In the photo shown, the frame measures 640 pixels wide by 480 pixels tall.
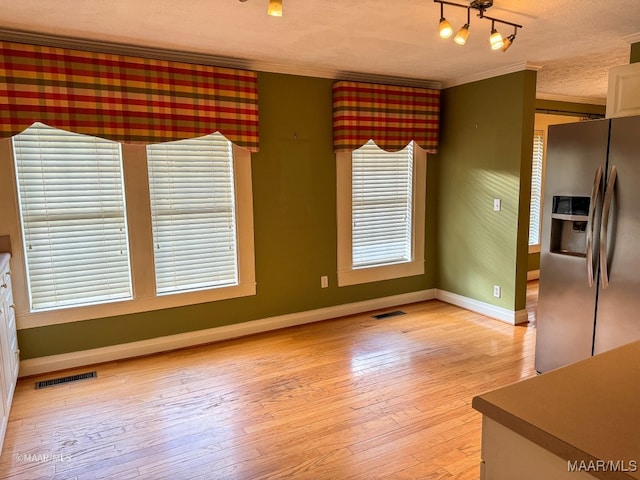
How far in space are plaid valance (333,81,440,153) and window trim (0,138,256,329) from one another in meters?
1.00

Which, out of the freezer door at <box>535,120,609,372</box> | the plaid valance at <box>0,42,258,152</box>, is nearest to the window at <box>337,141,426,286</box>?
the plaid valance at <box>0,42,258,152</box>

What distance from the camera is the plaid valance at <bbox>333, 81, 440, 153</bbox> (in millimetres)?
4086

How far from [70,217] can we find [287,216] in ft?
5.66

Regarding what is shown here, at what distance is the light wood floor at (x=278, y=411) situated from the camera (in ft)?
7.10

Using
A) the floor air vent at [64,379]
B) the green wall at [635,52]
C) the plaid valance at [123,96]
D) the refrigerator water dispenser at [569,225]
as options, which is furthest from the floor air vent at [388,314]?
the green wall at [635,52]

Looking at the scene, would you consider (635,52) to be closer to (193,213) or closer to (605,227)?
(605,227)

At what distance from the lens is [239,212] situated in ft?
12.4

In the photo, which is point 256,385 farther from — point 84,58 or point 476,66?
point 476,66

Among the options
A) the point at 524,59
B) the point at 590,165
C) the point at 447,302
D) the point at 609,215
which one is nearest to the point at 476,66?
the point at 524,59

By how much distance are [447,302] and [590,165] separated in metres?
2.49

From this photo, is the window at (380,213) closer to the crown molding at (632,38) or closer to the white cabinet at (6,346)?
the crown molding at (632,38)

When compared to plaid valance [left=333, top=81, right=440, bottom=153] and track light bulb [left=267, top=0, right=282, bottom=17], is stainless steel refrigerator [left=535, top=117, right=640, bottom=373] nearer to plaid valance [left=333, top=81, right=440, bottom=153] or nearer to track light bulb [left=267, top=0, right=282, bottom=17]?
plaid valance [left=333, top=81, right=440, bottom=153]

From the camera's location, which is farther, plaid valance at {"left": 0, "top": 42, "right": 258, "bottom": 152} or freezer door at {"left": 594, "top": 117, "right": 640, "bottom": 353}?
plaid valance at {"left": 0, "top": 42, "right": 258, "bottom": 152}

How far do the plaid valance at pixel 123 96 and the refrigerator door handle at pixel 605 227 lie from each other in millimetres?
2539
